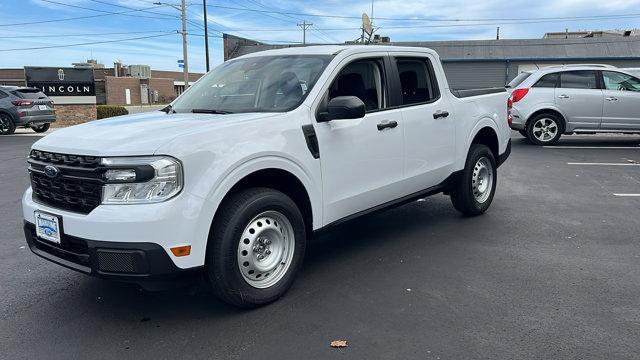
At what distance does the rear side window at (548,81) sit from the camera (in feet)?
40.5

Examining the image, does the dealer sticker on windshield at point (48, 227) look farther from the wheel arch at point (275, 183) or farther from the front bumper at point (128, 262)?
the wheel arch at point (275, 183)

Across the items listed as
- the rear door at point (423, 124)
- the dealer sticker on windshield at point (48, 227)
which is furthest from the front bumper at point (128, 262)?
the rear door at point (423, 124)

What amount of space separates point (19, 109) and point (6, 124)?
0.74m

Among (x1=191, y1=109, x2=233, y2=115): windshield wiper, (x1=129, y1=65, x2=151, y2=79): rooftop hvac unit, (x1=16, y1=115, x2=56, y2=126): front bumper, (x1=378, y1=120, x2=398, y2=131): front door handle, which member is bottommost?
(x1=16, y1=115, x2=56, y2=126): front bumper

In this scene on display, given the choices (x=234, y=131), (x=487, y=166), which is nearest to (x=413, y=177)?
(x=487, y=166)

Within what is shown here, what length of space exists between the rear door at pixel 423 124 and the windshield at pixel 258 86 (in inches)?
40.5

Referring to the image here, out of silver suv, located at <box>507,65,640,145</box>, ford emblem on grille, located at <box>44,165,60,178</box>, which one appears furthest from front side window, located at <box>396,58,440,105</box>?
silver suv, located at <box>507,65,640,145</box>

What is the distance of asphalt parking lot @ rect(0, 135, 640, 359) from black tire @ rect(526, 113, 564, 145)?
6.69 m

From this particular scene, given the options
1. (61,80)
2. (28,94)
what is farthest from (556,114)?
(61,80)

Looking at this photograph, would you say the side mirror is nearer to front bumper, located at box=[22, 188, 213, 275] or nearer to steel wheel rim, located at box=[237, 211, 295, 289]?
steel wheel rim, located at box=[237, 211, 295, 289]

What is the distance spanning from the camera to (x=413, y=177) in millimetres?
5094

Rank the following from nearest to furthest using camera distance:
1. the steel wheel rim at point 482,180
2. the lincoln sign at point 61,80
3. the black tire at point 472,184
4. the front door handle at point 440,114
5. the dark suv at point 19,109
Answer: the front door handle at point 440,114 < the black tire at point 472,184 < the steel wheel rim at point 482,180 < the dark suv at point 19,109 < the lincoln sign at point 61,80

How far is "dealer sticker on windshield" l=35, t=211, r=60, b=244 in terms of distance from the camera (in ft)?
11.3

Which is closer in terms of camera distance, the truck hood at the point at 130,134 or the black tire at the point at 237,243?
the truck hood at the point at 130,134
